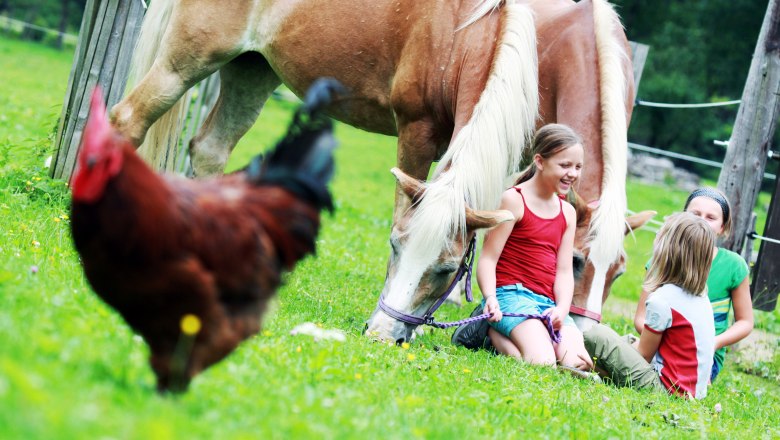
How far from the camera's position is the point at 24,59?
27922 mm

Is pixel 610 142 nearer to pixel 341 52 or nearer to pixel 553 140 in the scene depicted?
pixel 553 140

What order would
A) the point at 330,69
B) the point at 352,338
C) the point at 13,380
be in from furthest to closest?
the point at 330,69 → the point at 352,338 → the point at 13,380

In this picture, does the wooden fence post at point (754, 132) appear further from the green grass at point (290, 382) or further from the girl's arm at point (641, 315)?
the girl's arm at point (641, 315)

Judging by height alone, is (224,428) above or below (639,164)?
above

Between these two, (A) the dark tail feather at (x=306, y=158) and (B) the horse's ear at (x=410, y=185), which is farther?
(B) the horse's ear at (x=410, y=185)

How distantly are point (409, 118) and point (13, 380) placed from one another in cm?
443

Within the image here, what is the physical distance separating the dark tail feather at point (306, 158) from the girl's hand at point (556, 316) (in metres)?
2.44

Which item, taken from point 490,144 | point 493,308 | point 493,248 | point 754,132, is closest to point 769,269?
point 754,132

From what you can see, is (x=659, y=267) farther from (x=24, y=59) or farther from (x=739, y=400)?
(x=24, y=59)

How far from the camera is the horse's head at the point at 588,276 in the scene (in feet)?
18.2

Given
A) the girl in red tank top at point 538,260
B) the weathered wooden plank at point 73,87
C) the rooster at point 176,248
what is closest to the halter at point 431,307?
the girl in red tank top at point 538,260

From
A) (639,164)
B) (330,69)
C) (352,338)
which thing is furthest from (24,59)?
(352,338)

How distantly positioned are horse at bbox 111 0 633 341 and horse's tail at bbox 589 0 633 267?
0.01 metres

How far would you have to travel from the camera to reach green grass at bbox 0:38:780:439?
2.54 metres
